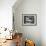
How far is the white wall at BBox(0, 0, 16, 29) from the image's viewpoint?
4.49 m

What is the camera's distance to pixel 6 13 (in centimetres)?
455

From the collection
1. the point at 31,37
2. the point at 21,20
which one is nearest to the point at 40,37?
the point at 31,37

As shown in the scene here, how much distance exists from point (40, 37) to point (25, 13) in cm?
139

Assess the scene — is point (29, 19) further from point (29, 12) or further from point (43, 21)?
point (43, 21)

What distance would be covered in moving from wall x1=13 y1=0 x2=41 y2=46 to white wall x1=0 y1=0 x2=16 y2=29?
1089 millimetres

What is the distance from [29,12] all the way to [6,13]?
1472mm

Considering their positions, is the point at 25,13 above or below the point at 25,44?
above

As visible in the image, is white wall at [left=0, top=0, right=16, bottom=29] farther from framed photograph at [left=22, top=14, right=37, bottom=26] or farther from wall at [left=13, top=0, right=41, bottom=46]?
framed photograph at [left=22, top=14, right=37, bottom=26]

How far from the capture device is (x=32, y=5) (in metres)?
5.67

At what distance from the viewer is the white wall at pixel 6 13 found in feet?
14.7

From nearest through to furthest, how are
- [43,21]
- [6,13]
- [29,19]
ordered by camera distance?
[6,13] → [43,21] → [29,19]

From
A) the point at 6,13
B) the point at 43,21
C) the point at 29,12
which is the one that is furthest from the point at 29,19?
the point at 6,13

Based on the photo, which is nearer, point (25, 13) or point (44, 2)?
point (44, 2)

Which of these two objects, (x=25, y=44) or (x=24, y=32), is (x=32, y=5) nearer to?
(x=24, y=32)
